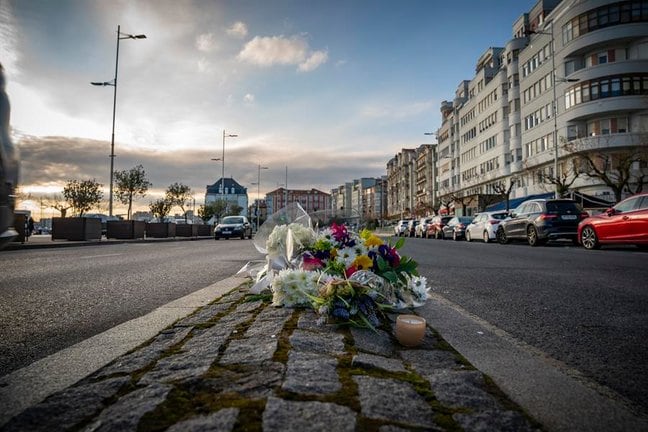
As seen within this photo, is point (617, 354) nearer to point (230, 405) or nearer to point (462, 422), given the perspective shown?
point (462, 422)

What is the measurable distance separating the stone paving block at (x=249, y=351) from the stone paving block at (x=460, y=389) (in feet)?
2.39

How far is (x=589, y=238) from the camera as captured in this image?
14.8 m

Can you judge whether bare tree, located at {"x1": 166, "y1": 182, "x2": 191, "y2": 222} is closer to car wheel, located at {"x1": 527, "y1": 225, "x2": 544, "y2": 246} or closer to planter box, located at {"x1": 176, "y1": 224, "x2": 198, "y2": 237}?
planter box, located at {"x1": 176, "y1": 224, "x2": 198, "y2": 237}

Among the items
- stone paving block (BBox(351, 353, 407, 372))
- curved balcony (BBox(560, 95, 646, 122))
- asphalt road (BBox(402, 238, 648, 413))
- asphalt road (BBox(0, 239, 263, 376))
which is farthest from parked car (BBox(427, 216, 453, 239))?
stone paving block (BBox(351, 353, 407, 372))

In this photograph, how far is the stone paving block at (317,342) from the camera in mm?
2152

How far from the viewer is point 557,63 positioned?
4231 centimetres

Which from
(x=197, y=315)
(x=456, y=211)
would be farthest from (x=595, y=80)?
(x=197, y=315)

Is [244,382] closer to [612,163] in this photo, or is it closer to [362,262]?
[362,262]

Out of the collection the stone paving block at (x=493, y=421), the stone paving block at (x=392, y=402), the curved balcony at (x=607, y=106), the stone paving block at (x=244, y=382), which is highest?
the curved balcony at (x=607, y=106)

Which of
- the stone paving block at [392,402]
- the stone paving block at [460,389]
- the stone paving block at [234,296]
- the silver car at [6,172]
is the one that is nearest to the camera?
the stone paving block at [392,402]

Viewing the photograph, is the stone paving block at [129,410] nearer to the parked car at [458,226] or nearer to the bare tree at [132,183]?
the parked car at [458,226]

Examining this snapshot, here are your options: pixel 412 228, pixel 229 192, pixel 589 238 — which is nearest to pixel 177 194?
pixel 412 228

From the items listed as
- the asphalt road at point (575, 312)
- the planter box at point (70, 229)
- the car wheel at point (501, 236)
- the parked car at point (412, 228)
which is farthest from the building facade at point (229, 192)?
the asphalt road at point (575, 312)

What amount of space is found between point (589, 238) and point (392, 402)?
16.0 m
